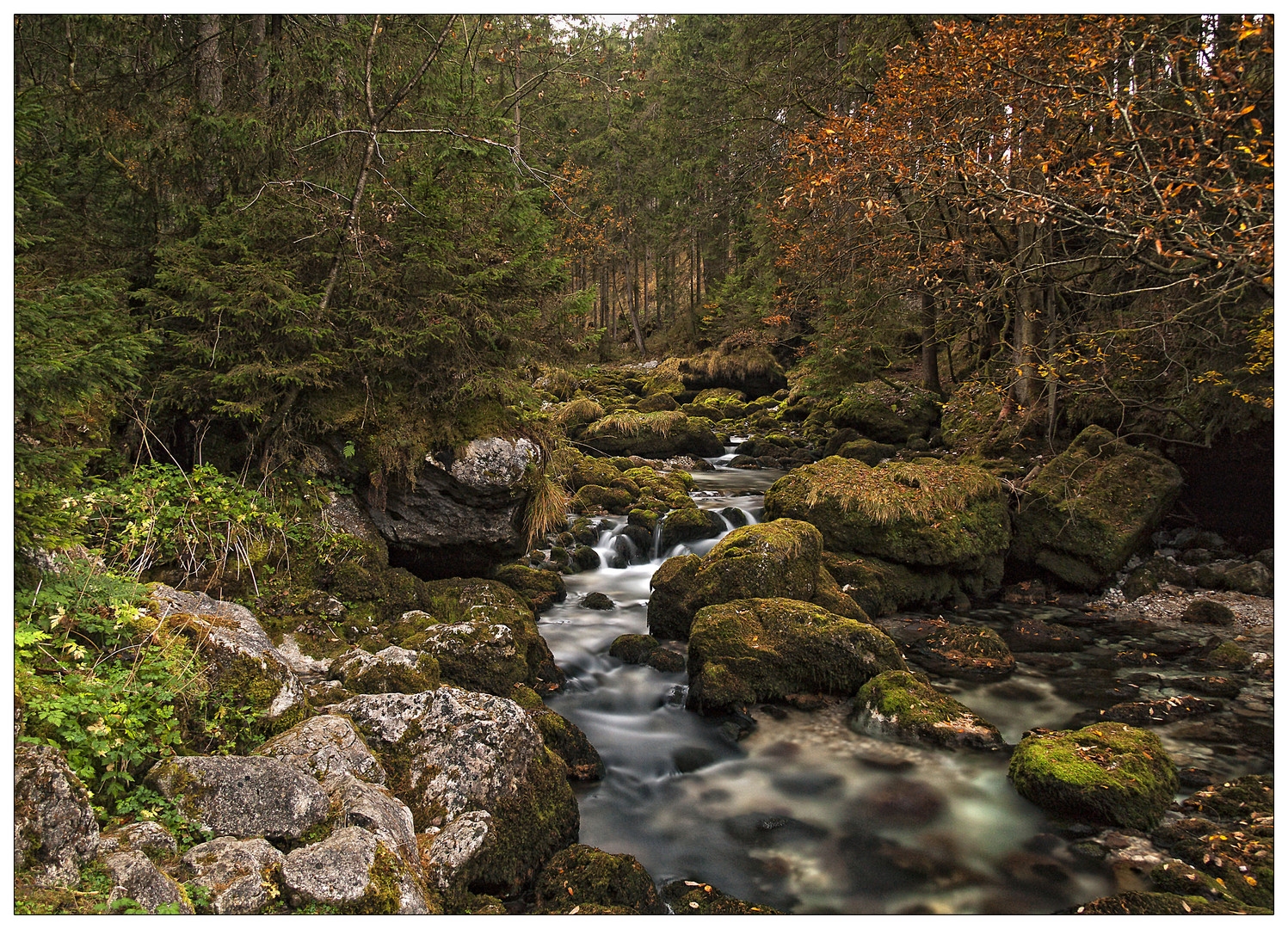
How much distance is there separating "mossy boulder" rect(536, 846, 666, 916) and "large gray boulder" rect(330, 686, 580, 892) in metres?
0.22

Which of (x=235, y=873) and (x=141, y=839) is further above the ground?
(x=141, y=839)

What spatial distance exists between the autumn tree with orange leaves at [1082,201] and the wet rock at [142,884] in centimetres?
619

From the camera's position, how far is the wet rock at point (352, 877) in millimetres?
2879

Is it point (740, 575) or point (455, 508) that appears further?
point (740, 575)

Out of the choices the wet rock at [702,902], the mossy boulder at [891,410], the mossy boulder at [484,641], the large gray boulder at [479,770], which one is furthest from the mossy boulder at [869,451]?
the large gray boulder at [479,770]

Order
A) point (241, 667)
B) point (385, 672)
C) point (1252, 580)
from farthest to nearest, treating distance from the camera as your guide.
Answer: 1. point (1252, 580)
2. point (385, 672)
3. point (241, 667)

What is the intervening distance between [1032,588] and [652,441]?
11049 millimetres

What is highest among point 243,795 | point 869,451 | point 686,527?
point 869,451

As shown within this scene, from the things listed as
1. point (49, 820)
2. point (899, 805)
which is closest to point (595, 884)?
point (49, 820)

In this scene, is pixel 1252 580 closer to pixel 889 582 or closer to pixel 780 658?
pixel 889 582

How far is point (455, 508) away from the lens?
7.45 m

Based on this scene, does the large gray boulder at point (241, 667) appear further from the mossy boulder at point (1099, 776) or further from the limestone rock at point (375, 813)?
the mossy boulder at point (1099, 776)

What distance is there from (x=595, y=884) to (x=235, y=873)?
1972 millimetres

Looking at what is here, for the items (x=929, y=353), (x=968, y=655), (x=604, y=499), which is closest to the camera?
(x=968, y=655)
